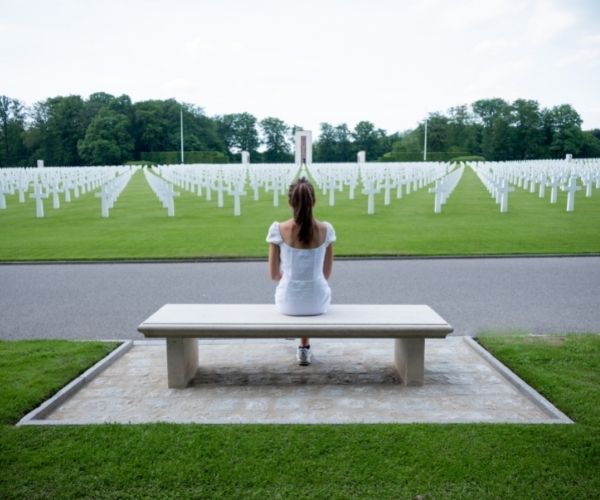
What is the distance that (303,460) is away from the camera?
3.40m

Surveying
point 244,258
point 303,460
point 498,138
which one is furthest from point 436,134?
point 303,460

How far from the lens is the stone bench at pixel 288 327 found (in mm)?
4453

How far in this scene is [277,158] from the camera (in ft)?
328

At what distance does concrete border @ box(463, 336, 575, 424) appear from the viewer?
159 inches

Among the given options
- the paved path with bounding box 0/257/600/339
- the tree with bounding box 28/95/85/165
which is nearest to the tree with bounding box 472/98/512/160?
the tree with bounding box 28/95/85/165

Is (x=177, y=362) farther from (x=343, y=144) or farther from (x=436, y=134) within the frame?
(x=343, y=144)

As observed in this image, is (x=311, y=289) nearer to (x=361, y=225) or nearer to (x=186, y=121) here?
(x=361, y=225)

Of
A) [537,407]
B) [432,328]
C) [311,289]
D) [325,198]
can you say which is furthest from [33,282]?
[325,198]

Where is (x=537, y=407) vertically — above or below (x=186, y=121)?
below

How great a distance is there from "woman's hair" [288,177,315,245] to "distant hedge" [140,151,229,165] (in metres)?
77.3

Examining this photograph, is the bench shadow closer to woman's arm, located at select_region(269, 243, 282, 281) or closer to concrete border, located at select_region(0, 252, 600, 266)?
woman's arm, located at select_region(269, 243, 282, 281)

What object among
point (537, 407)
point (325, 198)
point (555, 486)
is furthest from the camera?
point (325, 198)

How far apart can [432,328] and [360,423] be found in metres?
1.02

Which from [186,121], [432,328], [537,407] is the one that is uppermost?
[186,121]
